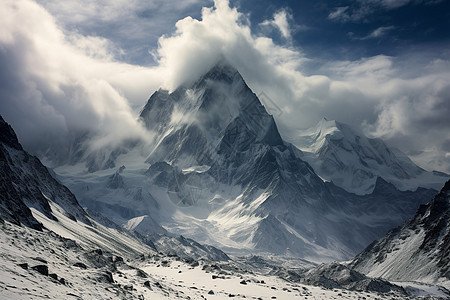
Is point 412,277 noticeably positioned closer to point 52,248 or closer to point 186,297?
point 186,297

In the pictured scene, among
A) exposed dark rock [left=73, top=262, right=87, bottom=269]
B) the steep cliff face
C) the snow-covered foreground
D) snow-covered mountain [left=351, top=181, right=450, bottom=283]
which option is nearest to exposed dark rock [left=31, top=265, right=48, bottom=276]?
the snow-covered foreground

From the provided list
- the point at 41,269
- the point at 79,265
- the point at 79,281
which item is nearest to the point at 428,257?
the point at 79,265

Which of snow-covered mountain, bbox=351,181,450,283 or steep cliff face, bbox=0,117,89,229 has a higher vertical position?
snow-covered mountain, bbox=351,181,450,283

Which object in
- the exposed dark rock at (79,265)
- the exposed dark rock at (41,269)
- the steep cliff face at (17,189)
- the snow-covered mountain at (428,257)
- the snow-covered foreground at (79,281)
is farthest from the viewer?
the snow-covered mountain at (428,257)

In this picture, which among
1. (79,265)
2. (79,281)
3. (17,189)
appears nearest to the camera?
→ (79,281)

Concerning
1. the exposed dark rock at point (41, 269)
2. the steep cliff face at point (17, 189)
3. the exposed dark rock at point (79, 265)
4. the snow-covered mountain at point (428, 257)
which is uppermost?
the snow-covered mountain at point (428, 257)

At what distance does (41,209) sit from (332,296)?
11215 centimetres

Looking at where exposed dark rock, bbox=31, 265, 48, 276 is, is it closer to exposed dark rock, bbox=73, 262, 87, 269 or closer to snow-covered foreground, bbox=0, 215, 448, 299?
snow-covered foreground, bbox=0, 215, 448, 299

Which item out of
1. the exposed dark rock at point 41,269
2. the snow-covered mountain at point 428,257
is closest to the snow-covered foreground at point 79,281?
the exposed dark rock at point 41,269

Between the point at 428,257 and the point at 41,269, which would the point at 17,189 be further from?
the point at 428,257

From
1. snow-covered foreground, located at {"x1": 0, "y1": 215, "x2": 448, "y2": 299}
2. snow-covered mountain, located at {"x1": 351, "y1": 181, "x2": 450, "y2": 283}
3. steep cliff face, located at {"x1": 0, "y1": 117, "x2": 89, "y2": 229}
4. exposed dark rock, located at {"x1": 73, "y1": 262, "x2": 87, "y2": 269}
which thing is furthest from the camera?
snow-covered mountain, located at {"x1": 351, "y1": 181, "x2": 450, "y2": 283}

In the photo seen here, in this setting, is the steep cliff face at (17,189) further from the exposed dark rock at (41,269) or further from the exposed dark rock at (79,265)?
the exposed dark rock at (41,269)

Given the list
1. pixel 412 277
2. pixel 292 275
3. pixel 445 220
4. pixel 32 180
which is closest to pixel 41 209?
pixel 32 180

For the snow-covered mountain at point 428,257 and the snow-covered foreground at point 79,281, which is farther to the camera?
the snow-covered mountain at point 428,257
